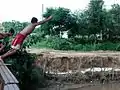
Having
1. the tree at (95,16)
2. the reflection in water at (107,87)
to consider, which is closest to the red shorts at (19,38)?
the reflection in water at (107,87)

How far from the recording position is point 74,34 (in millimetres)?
34125

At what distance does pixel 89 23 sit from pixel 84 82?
Result: 1274cm

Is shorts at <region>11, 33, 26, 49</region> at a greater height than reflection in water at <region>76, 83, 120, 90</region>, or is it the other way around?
shorts at <region>11, 33, 26, 49</region>

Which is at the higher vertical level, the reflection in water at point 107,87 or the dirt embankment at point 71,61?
the dirt embankment at point 71,61

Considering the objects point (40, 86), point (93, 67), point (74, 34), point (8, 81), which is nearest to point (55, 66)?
point (93, 67)

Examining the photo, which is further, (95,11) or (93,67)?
(95,11)

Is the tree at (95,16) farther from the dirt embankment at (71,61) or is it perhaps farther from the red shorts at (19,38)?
the red shorts at (19,38)

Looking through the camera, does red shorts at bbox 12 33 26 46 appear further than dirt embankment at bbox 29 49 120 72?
No

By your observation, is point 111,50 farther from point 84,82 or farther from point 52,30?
point 84,82

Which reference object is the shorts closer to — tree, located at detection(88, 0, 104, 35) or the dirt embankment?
Result: the dirt embankment

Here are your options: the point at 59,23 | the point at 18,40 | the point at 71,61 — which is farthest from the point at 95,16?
the point at 18,40

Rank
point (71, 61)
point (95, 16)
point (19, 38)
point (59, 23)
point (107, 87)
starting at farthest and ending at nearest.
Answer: point (95, 16), point (59, 23), point (71, 61), point (107, 87), point (19, 38)

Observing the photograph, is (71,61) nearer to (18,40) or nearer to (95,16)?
(95,16)

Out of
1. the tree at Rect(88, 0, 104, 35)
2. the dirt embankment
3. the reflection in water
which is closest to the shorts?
the reflection in water
